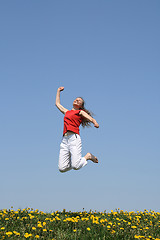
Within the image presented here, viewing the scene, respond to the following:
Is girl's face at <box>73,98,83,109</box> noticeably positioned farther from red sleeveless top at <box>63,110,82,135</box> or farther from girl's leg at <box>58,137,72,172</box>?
girl's leg at <box>58,137,72,172</box>

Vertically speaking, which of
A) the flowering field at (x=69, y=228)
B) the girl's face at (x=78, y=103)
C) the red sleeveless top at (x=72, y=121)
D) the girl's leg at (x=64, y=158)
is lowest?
the flowering field at (x=69, y=228)

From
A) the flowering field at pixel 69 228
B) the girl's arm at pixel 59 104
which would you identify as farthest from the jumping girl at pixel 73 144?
the flowering field at pixel 69 228

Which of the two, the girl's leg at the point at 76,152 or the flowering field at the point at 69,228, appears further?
the girl's leg at the point at 76,152

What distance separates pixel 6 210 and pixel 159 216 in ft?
15.9

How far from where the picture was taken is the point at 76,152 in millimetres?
7906

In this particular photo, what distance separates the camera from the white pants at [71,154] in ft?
25.9

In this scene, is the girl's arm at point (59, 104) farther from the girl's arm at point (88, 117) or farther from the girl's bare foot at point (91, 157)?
the girl's bare foot at point (91, 157)

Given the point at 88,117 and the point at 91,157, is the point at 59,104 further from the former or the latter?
the point at 91,157

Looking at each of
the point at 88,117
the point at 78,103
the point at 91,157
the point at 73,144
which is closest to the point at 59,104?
the point at 78,103

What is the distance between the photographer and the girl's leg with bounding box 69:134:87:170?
7879 mm

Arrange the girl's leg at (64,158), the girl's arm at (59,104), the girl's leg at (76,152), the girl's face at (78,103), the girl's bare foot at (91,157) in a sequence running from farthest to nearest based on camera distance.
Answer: the girl's arm at (59,104) → the girl's face at (78,103) → the girl's bare foot at (91,157) → the girl's leg at (64,158) → the girl's leg at (76,152)

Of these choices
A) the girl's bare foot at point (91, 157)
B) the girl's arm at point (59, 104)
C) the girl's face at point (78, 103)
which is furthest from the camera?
the girl's arm at point (59, 104)

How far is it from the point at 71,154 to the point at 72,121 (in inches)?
37.2

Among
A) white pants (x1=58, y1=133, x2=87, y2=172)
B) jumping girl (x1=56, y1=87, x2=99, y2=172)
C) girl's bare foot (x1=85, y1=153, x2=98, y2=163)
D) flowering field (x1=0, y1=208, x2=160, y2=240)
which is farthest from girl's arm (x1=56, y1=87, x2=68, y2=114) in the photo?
flowering field (x1=0, y1=208, x2=160, y2=240)
